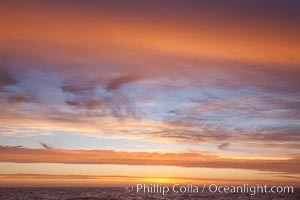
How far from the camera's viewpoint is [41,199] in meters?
85.9

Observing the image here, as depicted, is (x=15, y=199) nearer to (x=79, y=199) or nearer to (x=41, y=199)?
(x=41, y=199)

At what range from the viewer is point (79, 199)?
89.6 meters

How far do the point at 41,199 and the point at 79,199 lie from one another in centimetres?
808

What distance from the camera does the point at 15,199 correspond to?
279 feet

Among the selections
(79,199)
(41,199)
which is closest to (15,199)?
(41,199)

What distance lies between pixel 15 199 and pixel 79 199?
13.1 meters

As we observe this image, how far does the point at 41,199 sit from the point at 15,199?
5.14 meters
